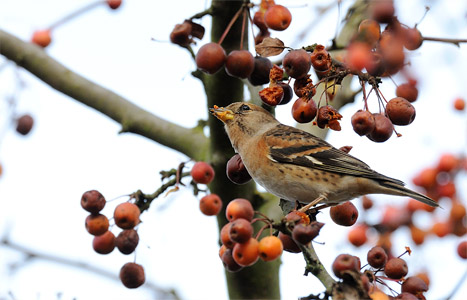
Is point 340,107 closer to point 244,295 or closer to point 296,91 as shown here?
point 244,295

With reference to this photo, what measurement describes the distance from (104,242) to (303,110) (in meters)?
1.58

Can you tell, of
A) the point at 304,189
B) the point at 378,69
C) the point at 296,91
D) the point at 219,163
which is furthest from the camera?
the point at 219,163

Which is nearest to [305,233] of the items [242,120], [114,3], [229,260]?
[229,260]

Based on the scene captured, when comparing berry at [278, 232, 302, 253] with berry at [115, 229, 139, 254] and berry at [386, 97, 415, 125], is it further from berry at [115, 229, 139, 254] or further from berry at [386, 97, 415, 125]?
berry at [115, 229, 139, 254]

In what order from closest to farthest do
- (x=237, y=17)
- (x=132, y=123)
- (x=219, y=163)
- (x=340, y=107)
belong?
1. (x=237, y=17)
2. (x=219, y=163)
3. (x=132, y=123)
4. (x=340, y=107)

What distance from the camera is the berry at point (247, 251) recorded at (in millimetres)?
2734

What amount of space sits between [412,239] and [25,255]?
363 centimetres

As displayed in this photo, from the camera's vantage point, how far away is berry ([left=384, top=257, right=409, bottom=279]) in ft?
9.43

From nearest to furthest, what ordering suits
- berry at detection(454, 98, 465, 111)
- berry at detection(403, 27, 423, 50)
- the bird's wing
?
berry at detection(403, 27, 423, 50), the bird's wing, berry at detection(454, 98, 465, 111)

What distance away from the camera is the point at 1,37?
5508 millimetres

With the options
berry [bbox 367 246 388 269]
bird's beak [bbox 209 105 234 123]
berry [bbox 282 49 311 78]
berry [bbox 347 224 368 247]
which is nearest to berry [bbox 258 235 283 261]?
berry [bbox 367 246 388 269]

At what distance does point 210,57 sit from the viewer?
12.3 feet

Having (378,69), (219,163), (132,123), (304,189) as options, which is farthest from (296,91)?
(132,123)

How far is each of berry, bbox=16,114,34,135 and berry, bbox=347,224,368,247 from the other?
129 inches
